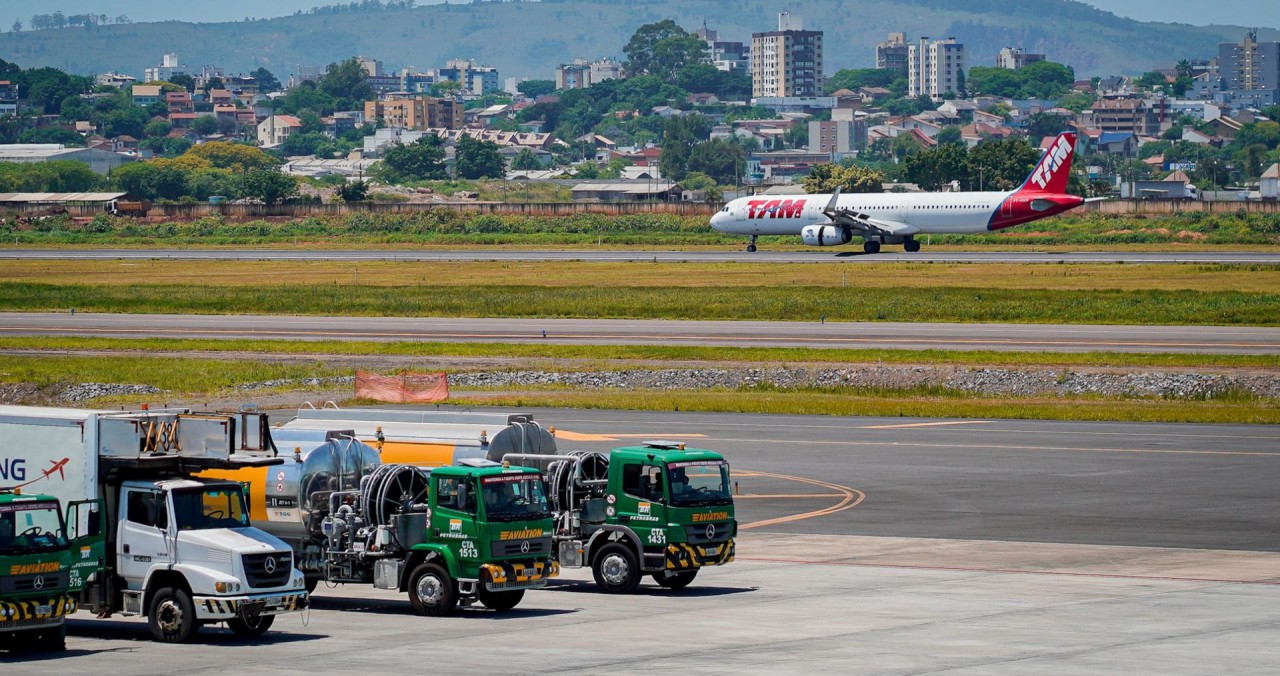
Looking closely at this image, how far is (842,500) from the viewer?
45.7 m

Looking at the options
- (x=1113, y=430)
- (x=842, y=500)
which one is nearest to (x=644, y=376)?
(x=1113, y=430)

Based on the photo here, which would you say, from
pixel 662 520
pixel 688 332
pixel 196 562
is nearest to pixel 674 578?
pixel 662 520

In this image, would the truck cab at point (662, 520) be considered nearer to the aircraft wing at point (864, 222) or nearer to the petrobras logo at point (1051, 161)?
the petrobras logo at point (1051, 161)

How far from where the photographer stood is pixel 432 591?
31375 mm

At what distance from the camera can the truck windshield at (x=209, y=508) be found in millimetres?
29297

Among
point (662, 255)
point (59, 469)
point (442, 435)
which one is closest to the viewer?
point (59, 469)

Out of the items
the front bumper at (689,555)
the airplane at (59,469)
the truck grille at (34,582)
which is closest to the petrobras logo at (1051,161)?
the front bumper at (689,555)

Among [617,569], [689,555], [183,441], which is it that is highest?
[183,441]

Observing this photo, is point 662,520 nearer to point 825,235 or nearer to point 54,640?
point 54,640

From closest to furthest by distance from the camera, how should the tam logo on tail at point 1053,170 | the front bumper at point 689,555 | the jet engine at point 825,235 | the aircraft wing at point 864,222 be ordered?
the front bumper at point 689,555 → the tam logo on tail at point 1053,170 → the aircraft wing at point 864,222 → the jet engine at point 825,235

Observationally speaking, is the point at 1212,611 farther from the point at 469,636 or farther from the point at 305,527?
the point at 305,527

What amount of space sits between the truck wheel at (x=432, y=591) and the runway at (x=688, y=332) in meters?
50.6

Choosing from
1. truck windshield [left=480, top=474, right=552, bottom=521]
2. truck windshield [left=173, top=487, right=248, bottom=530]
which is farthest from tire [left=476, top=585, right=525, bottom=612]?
truck windshield [left=173, top=487, right=248, bottom=530]

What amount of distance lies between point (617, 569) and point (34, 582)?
37.7ft
